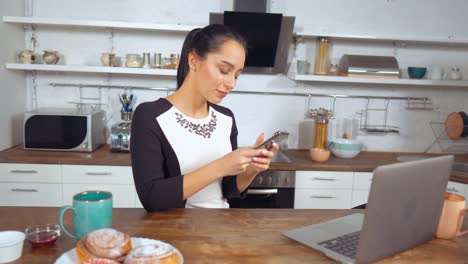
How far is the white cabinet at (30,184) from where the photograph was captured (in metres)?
2.39

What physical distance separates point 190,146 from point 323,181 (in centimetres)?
141

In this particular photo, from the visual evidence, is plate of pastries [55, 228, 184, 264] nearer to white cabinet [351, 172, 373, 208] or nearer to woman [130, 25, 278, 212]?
woman [130, 25, 278, 212]

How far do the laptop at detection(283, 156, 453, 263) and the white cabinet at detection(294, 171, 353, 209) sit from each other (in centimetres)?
143

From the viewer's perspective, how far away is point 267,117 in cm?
313

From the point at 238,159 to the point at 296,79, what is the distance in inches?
69.5

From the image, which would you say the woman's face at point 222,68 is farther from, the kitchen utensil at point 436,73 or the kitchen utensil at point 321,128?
the kitchen utensil at point 436,73

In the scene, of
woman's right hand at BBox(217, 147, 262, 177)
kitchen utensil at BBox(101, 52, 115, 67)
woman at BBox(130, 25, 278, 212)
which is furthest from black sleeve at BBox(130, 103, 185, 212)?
kitchen utensil at BBox(101, 52, 115, 67)

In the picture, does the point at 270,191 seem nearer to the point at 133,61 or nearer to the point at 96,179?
A: the point at 96,179

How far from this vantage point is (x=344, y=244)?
103cm

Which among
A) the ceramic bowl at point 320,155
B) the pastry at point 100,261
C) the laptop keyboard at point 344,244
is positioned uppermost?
the pastry at point 100,261

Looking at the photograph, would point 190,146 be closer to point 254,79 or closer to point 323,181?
point 323,181

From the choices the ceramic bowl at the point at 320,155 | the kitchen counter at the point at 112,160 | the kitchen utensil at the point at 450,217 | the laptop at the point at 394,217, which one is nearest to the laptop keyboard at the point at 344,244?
the laptop at the point at 394,217

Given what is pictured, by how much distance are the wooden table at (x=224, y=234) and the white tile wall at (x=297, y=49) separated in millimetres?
1856

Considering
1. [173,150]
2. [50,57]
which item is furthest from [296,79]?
[50,57]
